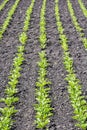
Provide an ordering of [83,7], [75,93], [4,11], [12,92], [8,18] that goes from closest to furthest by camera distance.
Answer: [75,93] → [12,92] → [8,18] → [4,11] → [83,7]

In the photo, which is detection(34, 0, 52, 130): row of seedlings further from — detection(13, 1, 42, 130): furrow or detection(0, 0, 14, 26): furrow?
detection(0, 0, 14, 26): furrow

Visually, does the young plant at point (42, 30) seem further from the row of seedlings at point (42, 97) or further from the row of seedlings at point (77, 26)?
the row of seedlings at point (77, 26)

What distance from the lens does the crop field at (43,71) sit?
9391 mm

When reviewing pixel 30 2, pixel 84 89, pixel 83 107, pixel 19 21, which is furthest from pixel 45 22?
pixel 83 107

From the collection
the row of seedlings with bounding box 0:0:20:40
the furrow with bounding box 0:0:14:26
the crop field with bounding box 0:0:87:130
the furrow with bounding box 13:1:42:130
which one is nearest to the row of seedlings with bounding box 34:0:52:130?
the crop field with bounding box 0:0:87:130

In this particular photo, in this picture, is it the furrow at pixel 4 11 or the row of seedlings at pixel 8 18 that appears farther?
the furrow at pixel 4 11

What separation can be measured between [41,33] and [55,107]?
867cm

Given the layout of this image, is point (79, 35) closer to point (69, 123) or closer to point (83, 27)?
point (83, 27)

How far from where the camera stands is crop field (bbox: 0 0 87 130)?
30.8 ft

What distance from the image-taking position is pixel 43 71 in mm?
12508

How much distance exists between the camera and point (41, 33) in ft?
59.0

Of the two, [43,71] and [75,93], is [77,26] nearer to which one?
[43,71]

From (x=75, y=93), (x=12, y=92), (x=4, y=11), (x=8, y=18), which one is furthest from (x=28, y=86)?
(x=4, y=11)

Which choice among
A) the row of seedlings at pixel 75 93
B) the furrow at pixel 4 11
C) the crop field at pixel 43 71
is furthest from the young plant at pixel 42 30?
the furrow at pixel 4 11
